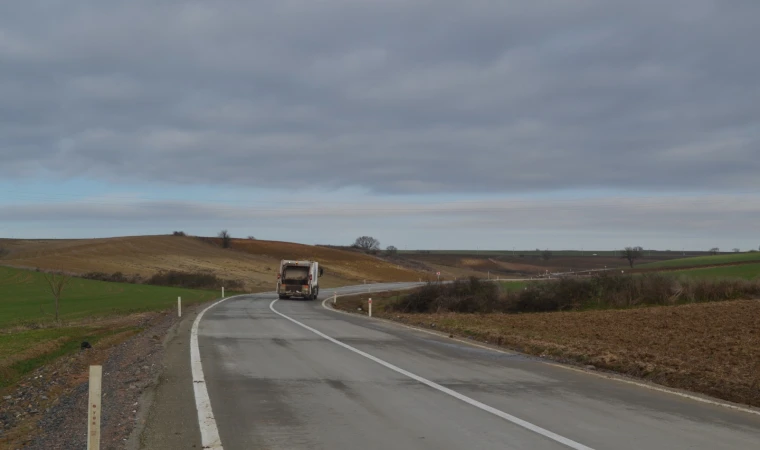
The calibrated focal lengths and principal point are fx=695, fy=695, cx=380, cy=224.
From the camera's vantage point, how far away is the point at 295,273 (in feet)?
165

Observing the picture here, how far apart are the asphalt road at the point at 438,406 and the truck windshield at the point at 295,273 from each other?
34.4 meters

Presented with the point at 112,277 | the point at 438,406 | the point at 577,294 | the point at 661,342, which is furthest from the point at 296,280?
the point at 438,406

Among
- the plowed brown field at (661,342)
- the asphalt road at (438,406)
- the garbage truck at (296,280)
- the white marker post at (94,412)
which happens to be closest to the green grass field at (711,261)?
the garbage truck at (296,280)

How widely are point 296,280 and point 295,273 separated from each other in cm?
70

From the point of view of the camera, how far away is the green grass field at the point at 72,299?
35.9 m

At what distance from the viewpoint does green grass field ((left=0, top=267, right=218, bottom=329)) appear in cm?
3594

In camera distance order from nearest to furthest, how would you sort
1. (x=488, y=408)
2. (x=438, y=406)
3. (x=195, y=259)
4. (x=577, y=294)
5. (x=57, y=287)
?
(x=488, y=408) < (x=438, y=406) < (x=57, y=287) < (x=577, y=294) < (x=195, y=259)

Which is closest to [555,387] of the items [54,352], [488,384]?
[488,384]

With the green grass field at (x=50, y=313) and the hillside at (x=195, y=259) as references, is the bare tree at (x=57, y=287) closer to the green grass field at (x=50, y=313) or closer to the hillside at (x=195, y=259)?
the green grass field at (x=50, y=313)

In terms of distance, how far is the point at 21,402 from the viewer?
13.0m

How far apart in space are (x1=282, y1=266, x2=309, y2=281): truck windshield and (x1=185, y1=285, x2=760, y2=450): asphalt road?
34.4 m

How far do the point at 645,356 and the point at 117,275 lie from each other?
63.6 m

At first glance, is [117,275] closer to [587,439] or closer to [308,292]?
[308,292]

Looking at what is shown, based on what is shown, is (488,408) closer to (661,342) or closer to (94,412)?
(94,412)
